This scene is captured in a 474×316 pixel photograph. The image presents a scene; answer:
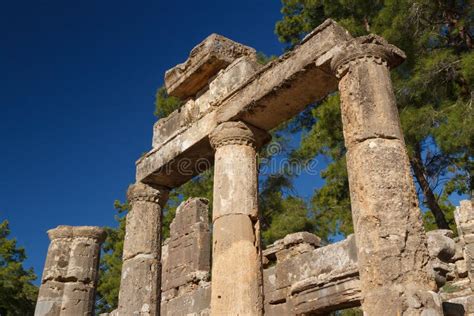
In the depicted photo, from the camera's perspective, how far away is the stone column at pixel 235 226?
24.4 ft

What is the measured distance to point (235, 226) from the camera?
7.87 meters

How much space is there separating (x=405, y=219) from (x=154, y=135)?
242 inches

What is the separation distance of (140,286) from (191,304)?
321cm

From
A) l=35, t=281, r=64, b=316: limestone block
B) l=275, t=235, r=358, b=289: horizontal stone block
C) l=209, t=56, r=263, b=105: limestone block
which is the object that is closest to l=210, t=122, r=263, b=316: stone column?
l=209, t=56, r=263, b=105: limestone block

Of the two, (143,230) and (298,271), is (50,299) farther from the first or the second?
(298,271)

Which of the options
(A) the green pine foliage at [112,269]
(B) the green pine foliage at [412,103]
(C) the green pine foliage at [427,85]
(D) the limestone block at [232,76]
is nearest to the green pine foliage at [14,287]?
(A) the green pine foliage at [112,269]

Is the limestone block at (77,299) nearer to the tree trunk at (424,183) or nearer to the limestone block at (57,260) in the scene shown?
the limestone block at (57,260)

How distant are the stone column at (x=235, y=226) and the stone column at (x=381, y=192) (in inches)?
80.3

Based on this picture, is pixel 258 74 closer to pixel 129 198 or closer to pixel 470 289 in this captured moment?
pixel 129 198

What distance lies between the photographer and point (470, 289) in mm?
11594

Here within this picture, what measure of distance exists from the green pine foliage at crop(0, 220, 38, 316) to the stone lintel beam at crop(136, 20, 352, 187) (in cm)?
1777

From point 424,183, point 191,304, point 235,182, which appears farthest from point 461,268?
point 235,182

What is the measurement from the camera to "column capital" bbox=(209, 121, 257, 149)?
28.3ft

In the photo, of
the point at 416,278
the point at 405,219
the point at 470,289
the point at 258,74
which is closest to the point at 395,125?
the point at 405,219
